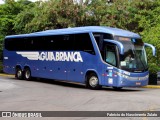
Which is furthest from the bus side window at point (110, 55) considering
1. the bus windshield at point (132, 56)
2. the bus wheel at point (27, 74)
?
the bus wheel at point (27, 74)

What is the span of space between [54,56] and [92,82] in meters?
4.27

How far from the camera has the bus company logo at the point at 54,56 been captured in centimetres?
2268

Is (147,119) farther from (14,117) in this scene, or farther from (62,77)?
(62,77)

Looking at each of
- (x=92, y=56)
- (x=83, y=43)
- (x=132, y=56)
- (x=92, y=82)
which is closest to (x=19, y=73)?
(x=83, y=43)

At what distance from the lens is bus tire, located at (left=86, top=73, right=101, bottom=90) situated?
838 inches

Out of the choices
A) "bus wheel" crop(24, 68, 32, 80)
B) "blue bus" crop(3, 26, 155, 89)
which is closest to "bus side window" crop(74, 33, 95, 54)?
"blue bus" crop(3, 26, 155, 89)

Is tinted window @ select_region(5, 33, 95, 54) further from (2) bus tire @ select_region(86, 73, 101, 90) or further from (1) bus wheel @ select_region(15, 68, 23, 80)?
(1) bus wheel @ select_region(15, 68, 23, 80)

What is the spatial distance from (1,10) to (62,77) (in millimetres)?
24748

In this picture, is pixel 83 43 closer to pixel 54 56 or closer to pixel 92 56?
pixel 92 56

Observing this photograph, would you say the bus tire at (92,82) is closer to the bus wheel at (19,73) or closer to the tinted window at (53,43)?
the tinted window at (53,43)

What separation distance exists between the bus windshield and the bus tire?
2.04 m

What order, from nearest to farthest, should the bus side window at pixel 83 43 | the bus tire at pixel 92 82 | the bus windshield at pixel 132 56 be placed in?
the bus windshield at pixel 132 56
the bus tire at pixel 92 82
the bus side window at pixel 83 43

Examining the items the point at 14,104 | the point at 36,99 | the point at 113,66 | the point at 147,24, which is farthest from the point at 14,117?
the point at 147,24

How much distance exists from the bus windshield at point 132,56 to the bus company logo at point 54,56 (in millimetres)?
3096
